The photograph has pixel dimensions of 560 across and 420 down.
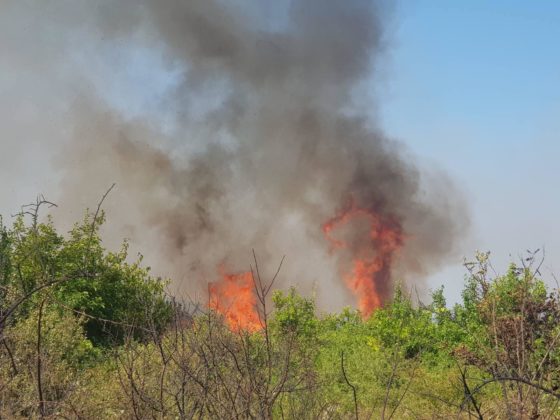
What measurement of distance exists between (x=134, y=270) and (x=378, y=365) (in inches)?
679

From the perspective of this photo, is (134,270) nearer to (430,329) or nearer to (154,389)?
(430,329)

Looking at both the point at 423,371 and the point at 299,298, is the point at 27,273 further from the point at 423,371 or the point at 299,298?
the point at 423,371

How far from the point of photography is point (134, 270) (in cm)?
3394

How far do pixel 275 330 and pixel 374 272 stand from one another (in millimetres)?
34352

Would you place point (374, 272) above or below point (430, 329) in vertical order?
above

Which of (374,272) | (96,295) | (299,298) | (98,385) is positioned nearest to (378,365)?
(299,298)

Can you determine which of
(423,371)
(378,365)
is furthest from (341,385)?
(423,371)

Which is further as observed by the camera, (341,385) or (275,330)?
(275,330)

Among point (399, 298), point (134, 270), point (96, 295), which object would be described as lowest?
point (399, 298)

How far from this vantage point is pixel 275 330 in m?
26.2

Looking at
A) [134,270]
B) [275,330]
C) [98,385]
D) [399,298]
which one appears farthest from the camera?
[134,270]

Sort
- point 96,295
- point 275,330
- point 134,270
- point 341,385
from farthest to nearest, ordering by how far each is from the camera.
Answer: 1. point 134,270
2. point 96,295
3. point 275,330
4. point 341,385

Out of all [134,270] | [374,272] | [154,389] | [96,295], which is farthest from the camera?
[374,272]

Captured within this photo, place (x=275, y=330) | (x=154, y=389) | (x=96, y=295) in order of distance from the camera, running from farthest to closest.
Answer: (x=96, y=295), (x=275, y=330), (x=154, y=389)
